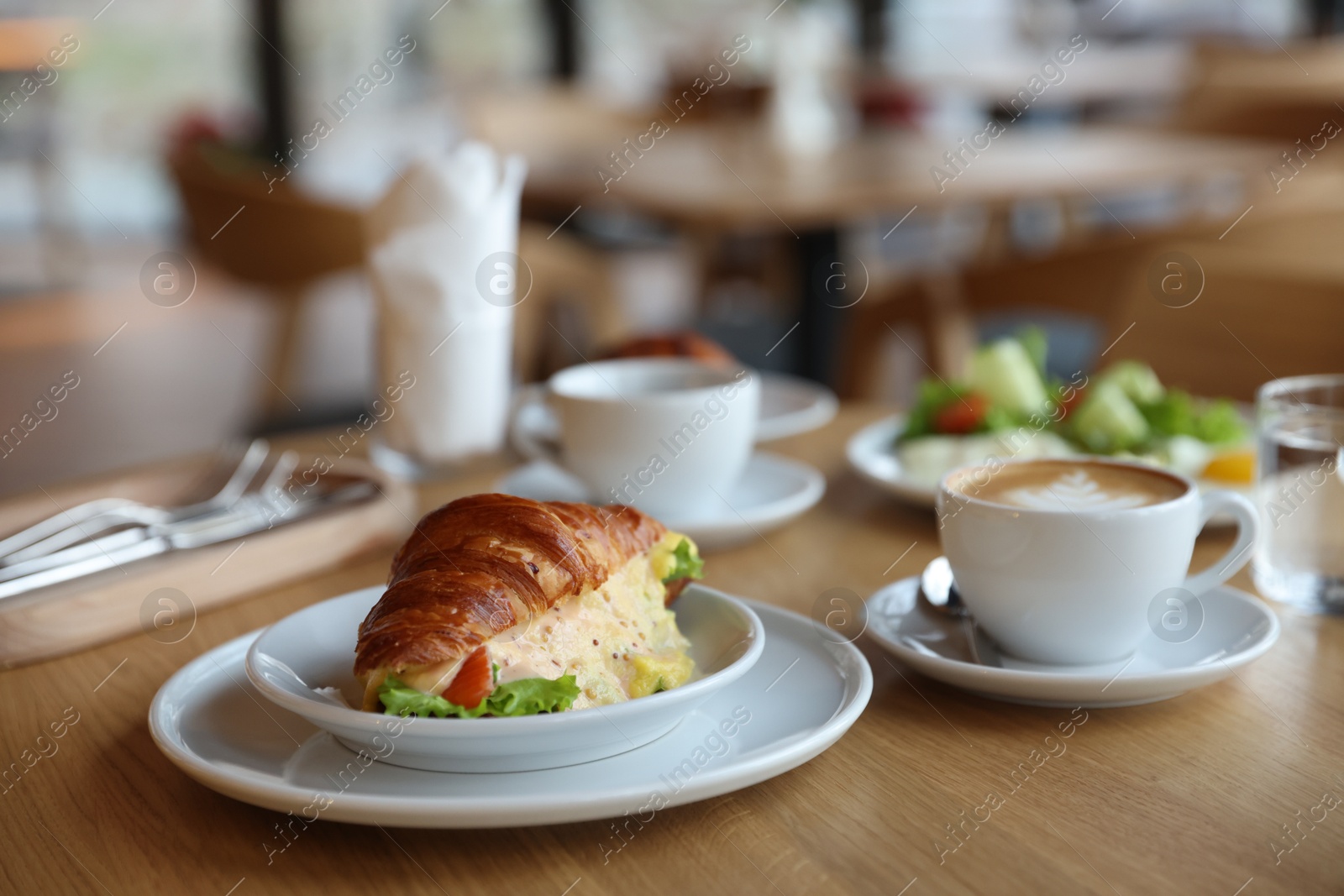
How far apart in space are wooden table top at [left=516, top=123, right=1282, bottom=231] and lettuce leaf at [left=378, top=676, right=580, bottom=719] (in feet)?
6.10

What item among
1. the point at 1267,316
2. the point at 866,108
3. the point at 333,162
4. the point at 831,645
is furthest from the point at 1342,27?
the point at 831,645

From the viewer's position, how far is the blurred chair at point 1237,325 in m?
1.46

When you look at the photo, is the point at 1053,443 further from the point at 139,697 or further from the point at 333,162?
the point at 333,162

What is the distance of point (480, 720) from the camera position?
0.52 m

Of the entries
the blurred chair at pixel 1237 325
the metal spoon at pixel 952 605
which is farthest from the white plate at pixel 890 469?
the blurred chair at pixel 1237 325

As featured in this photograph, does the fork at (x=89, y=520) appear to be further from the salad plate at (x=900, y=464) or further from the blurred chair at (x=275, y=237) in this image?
the blurred chair at (x=275, y=237)

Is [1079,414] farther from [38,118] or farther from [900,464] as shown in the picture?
[38,118]

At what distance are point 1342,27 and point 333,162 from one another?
5333mm

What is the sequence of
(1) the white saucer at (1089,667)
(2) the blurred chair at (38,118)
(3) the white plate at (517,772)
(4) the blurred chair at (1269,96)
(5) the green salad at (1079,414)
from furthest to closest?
(2) the blurred chair at (38,118)
(4) the blurred chair at (1269,96)
(5) the green salad at (1079,414)
(1) the white saucer at (1089,667)
(3) the white plate at (517,772)

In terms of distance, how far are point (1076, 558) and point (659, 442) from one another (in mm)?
376

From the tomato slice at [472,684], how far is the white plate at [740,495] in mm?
349

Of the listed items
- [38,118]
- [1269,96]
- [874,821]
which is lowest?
[1269,96]

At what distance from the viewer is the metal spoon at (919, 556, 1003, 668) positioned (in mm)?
711

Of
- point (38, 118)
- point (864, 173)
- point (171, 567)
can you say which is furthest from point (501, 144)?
point (38, 118)
